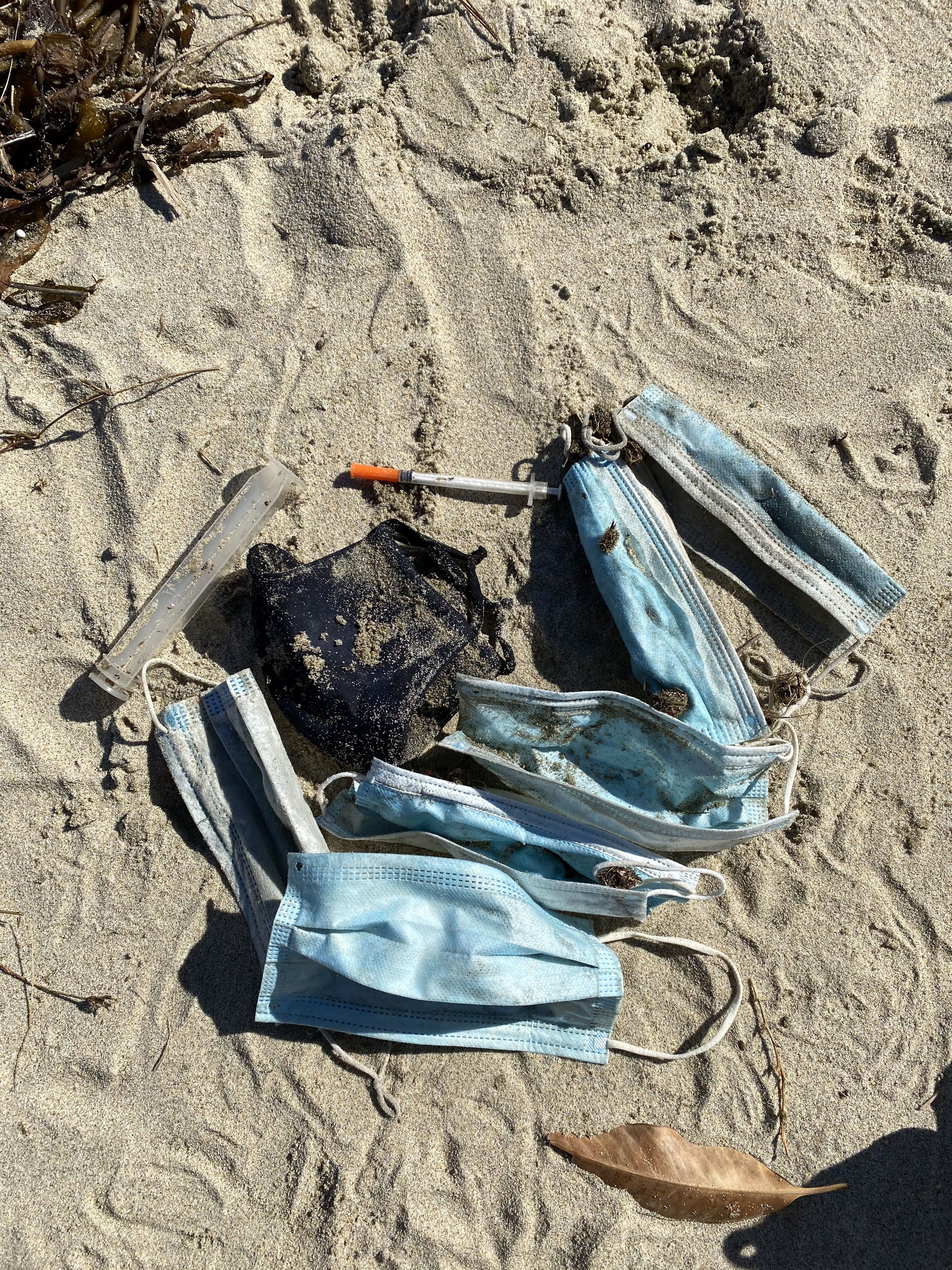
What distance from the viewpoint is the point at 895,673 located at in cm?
243

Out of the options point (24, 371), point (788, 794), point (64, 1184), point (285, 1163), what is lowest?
point (64, 1184)

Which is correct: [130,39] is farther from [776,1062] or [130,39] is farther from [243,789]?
[776,1062]

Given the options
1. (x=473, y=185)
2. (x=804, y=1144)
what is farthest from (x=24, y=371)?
(x=804, y=1144)

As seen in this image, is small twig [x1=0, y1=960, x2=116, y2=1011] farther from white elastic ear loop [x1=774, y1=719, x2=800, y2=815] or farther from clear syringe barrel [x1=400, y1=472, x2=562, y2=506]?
white elastic ear loop [x1=774, y1=719, x2=800, y2=815]

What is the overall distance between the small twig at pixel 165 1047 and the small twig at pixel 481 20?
300 cm

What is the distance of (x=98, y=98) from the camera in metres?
2.60

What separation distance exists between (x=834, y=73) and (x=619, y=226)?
2.63ft

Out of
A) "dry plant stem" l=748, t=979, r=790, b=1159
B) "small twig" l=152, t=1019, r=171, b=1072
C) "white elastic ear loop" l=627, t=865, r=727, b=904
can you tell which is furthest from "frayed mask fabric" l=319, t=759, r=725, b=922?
"small twig" l=152, t=1019, r=171, b=1072

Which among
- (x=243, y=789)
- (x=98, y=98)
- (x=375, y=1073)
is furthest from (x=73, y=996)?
(x=98, y=98)

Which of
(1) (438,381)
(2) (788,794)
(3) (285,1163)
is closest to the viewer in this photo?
(3) (285,1163)

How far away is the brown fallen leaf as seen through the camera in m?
2.18

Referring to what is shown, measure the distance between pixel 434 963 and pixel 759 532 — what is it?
1474 millimetres

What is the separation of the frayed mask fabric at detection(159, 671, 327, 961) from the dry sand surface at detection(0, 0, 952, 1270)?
9 centimetres

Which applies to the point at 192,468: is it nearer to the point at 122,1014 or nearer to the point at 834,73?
the point at 122,1014
